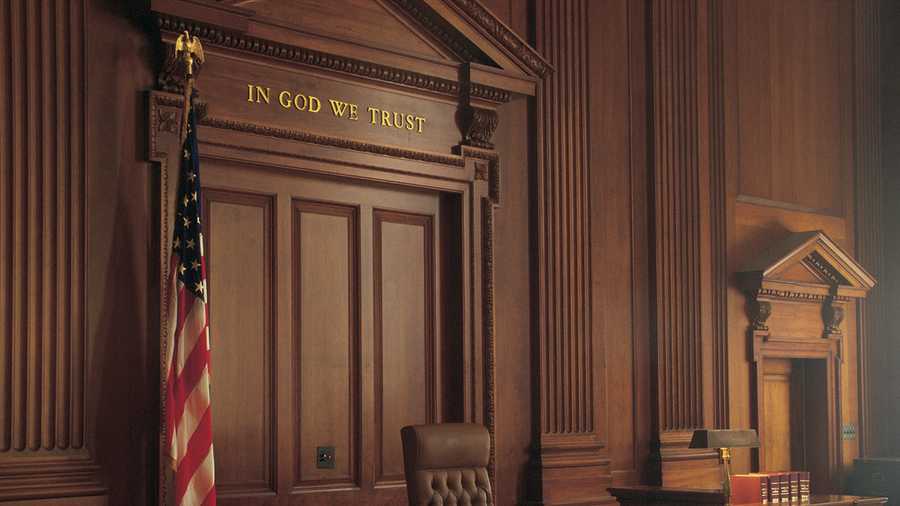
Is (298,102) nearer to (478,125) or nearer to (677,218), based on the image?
(478,125)

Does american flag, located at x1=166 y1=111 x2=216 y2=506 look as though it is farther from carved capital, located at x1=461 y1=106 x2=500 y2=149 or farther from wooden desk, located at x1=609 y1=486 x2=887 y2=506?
wooden desk, located at x1=609 y1=486 x2=887 y2=506

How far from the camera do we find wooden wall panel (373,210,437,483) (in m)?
6.89

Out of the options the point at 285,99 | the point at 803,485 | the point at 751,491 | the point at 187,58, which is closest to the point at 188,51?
the point at 187,58

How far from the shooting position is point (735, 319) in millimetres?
9000

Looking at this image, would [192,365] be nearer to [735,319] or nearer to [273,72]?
[273,72]

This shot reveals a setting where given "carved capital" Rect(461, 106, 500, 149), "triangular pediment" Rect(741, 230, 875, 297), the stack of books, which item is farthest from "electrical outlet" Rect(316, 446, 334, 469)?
"triangular pediment" Rect(741, 230, 875, 297)

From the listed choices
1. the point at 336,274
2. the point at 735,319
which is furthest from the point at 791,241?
the point at 336,274

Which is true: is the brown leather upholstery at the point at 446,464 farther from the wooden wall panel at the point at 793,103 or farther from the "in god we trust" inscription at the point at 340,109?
the wooden wall panel at the point at 793,103

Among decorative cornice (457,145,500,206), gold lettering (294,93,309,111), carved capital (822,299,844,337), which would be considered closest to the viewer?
gold lettering (294,93,309,111)

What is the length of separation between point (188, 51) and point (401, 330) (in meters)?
2.06

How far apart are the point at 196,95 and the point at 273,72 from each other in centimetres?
52

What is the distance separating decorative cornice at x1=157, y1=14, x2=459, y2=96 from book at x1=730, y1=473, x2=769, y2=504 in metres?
2.68

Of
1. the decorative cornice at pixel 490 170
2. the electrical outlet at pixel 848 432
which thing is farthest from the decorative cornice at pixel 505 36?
the electrical outlet at pixel 848 432

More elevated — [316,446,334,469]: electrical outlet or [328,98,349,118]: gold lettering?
[328,98,349,118]: gold lettering
